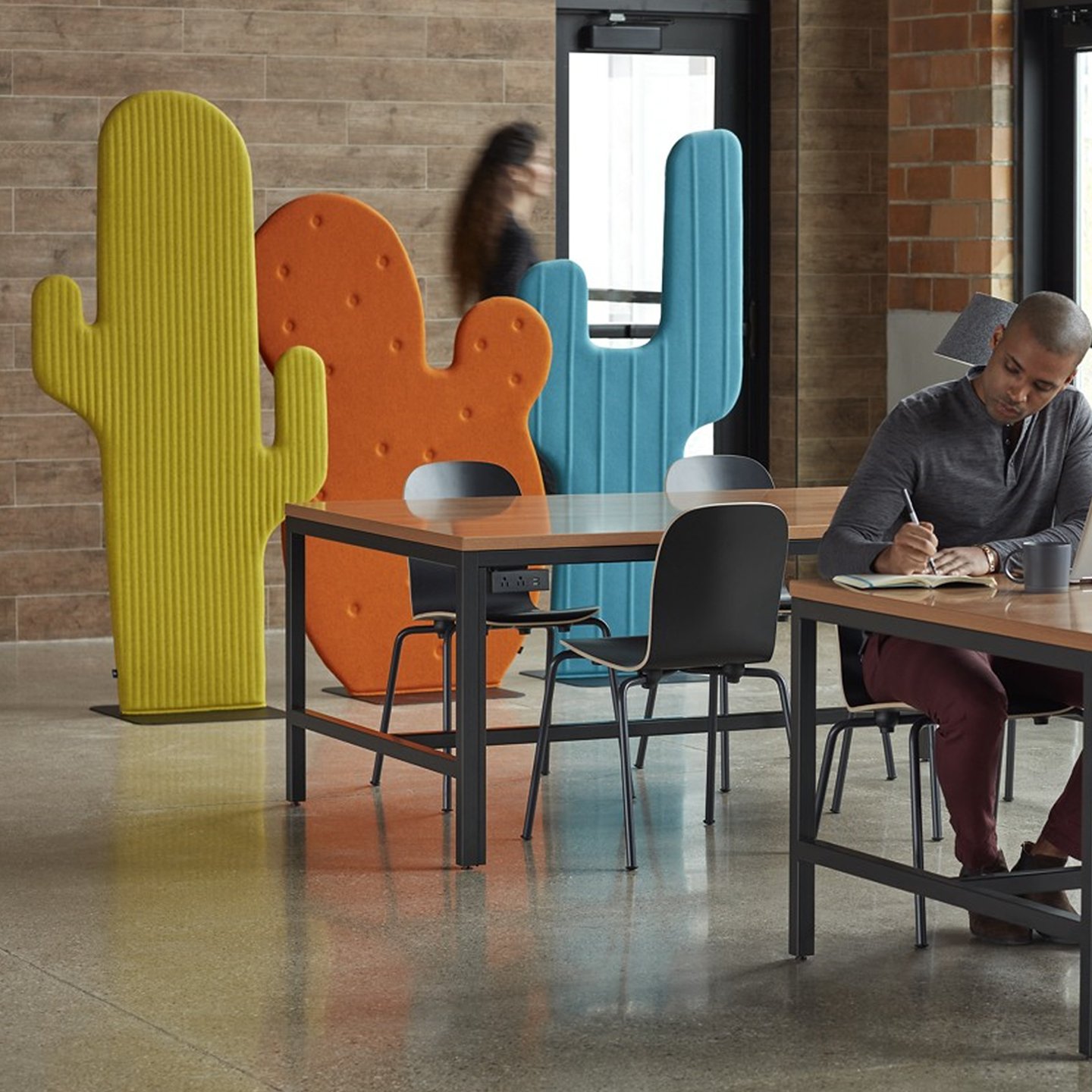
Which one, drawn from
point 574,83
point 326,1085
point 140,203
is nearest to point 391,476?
point 140,203

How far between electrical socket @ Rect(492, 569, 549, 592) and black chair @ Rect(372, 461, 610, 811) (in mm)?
457

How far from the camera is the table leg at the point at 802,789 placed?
4320mm

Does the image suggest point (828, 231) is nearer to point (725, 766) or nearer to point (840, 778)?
point (725, 766)

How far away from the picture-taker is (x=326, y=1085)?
3.61 meters

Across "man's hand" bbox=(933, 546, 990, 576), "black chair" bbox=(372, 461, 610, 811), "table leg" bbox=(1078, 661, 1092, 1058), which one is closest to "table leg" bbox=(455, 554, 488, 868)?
"black chair" bbox=(372, 461, 610, 811)

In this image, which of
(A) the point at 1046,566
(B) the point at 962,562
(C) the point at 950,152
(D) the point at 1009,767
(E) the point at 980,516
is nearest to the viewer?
(A) the point at 1046,566

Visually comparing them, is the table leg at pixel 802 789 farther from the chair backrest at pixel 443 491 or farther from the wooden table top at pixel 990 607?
the chair backrest at pixel 443 491

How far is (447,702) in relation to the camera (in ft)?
19.4

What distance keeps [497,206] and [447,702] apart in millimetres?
3142

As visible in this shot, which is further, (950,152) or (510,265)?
(950,152)

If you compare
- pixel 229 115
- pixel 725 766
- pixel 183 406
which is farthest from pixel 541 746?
pixel 229 115

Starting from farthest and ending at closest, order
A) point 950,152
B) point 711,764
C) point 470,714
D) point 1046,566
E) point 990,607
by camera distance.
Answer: point 950,152 → point 711,764 → point 470,714 → point 1046,566 → point 990,607

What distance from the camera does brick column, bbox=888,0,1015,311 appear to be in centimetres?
883

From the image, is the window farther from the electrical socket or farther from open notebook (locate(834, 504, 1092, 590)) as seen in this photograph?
open notebook (locate(834, 504, 1092, 590))
